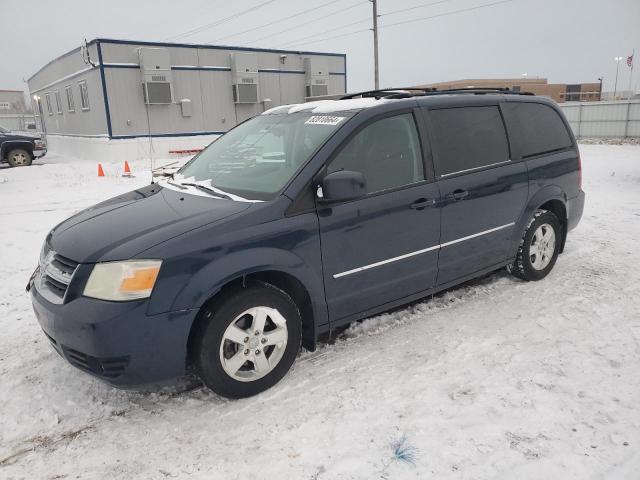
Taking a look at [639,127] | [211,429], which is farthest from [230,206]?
→ [639,127]

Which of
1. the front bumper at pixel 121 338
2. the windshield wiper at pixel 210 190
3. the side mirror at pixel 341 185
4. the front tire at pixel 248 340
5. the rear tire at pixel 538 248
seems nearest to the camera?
the front bumper at pixel 121 338

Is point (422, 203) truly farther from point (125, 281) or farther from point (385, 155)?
point (125, 281)

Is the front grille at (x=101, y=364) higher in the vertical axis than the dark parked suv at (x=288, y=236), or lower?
lower

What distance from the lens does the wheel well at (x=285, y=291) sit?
2.83 meters

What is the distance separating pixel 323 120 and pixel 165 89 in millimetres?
18184

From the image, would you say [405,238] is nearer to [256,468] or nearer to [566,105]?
[256,468]

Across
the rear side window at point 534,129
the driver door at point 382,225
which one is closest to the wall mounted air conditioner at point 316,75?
the rear side window at point 534,129

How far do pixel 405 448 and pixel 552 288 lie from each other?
287 cm

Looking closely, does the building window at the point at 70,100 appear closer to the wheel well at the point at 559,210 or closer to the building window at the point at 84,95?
the building window at the point at 84,95

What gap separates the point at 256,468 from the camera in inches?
96.0

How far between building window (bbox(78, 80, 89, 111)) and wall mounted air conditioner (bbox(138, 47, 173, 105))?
2.90 meters

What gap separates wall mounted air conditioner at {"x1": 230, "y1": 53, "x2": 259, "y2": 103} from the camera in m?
21.6

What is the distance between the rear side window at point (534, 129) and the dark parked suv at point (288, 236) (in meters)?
0.03

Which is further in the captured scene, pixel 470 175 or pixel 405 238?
pixel 470 175
